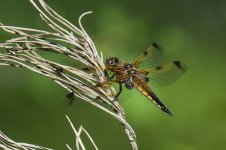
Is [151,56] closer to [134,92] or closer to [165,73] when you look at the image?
[165,73]

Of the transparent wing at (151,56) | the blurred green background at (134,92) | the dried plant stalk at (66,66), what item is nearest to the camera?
the dried plant stalk at (66,66)

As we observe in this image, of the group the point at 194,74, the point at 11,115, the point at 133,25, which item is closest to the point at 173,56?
the point at 194,74

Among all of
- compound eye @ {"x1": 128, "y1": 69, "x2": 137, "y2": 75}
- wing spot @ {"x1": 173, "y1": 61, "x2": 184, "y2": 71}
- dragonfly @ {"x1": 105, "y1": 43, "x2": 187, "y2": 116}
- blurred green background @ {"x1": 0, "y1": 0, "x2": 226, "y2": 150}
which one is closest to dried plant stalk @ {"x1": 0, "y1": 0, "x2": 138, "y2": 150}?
dragonfly @ {"x1": 105, "y1": 43, "x2": 187, "y2": 116}

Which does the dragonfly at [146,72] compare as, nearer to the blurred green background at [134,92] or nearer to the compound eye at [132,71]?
the compound eye at [132,71]

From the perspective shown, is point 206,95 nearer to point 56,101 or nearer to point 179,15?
point 56,101

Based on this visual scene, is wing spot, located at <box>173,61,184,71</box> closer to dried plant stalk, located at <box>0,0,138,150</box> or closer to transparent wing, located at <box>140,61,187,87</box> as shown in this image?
transparent wing, located at <box>140,61,187,87</box>

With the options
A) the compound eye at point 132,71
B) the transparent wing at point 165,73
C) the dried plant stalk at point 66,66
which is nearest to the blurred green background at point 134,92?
the transparent wing at point 165,73

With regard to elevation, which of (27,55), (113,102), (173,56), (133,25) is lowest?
(113,102)

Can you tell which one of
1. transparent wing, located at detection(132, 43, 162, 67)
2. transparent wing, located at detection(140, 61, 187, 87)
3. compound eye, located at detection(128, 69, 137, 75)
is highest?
transparent wing, located at detection(132, 43, 162, 67)
